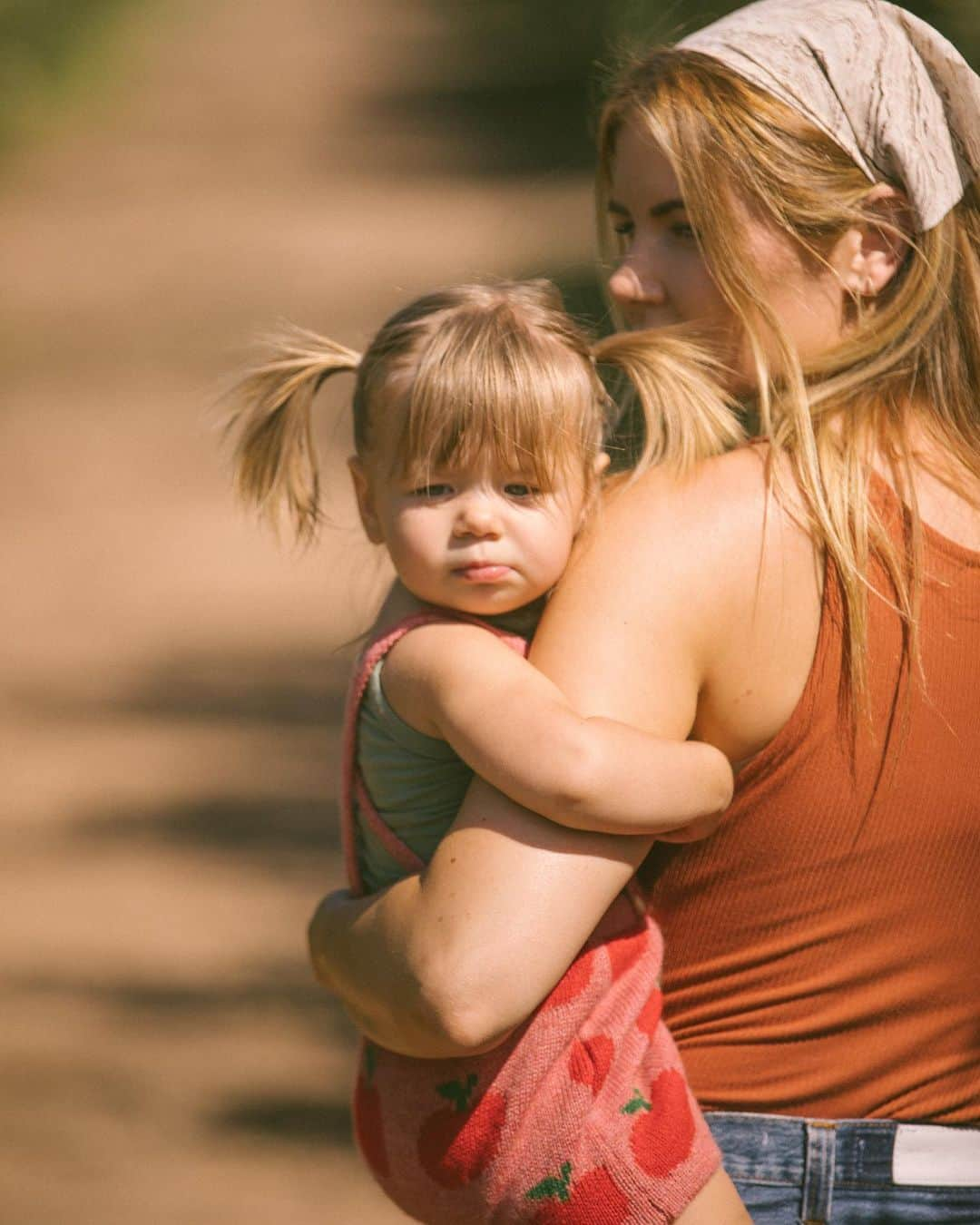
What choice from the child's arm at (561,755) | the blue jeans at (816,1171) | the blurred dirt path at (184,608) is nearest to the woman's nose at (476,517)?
the child's arm at (561,755)

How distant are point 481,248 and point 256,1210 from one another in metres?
5.52

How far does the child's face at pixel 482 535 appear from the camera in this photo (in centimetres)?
168

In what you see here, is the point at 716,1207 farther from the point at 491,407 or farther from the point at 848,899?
the point at 491,407

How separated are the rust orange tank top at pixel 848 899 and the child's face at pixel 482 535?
0.26 m

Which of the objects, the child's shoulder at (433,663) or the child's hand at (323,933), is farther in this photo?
the child's hand at (323,933)

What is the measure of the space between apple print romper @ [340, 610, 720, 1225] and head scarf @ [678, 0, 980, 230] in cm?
67

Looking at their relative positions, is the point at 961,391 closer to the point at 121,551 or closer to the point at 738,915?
the point at 738,915

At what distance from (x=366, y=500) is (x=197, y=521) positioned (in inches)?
221

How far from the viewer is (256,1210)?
14.0ft

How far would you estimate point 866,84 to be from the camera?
1.91 m

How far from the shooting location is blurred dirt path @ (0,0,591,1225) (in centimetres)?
462

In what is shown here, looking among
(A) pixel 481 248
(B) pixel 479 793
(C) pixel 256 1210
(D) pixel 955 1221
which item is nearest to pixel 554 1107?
(B) pixel 479 793

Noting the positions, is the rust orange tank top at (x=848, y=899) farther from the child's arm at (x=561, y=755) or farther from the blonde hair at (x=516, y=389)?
the blonde hair at (x=516, y=389)

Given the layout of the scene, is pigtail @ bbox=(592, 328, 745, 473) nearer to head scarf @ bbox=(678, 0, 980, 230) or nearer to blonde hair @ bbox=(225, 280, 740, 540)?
blonde hair @ bbox=(225, 280, 740, 540)
